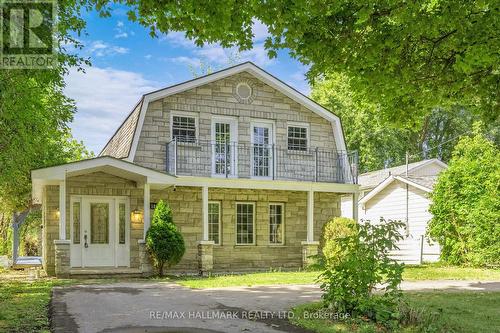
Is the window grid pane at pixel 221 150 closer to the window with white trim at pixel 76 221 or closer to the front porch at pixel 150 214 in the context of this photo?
the front porch at pixel 150 214

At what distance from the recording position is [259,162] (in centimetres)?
1794

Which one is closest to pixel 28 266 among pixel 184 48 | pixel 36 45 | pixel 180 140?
pixel 180 140

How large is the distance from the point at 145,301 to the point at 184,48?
2698 centimetres

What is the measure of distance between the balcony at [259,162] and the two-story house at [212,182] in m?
0.04

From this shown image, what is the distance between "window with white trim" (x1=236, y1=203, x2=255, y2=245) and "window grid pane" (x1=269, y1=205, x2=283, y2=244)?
2.34ft

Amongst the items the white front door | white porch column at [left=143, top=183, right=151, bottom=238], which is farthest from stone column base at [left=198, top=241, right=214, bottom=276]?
the white front door

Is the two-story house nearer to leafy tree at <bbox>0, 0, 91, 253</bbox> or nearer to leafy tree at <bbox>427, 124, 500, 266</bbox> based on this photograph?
leafy tree at <bbox>0, 0, 91, 253</bbox>

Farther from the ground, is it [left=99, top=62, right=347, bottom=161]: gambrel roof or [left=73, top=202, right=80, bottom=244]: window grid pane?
[left=99, top=62, right=347, bottom=161]: gambrel roof

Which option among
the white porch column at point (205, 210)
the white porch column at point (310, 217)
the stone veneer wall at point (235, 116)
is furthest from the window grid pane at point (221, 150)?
the white porch column at point (310, 217)

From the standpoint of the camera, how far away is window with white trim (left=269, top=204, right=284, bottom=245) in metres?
18.3

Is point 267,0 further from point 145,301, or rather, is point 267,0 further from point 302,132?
point 302,132

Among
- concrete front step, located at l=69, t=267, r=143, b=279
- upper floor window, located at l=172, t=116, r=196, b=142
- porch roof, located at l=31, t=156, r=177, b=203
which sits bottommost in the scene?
concrete front step, located at l=69, t=267, r=143, b=279

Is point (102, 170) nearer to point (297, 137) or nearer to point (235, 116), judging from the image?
point (235, 116)

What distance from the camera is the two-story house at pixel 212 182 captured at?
15.5 m
